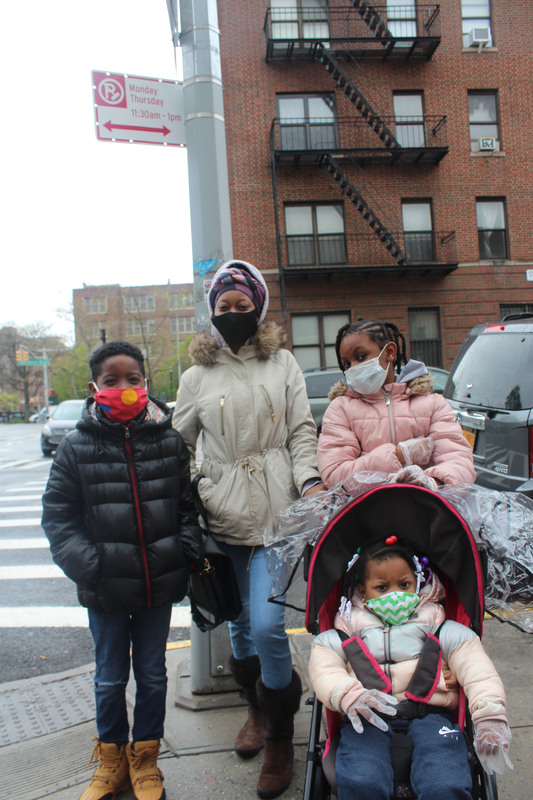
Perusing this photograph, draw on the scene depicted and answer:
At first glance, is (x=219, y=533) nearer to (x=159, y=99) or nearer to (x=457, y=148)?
(x=159, y=99)

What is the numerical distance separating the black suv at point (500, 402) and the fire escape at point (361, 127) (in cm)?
1404

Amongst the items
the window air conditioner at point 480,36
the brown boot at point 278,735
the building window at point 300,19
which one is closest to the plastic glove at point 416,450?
the brown boot at point 278,735

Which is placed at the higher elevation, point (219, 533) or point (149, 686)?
point (219, 533)

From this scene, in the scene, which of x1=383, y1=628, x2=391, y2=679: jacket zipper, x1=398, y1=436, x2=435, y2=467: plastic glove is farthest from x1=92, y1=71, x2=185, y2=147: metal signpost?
x1=383, y1=628, x2=391, y2=679: jacket zipper

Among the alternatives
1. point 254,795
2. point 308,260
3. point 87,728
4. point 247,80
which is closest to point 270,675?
point 254,795

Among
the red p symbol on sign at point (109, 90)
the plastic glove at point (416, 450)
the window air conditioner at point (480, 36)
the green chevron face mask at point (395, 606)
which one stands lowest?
the green chevron face mask at point (395, 606)

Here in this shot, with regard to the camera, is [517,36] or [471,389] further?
[517,36]

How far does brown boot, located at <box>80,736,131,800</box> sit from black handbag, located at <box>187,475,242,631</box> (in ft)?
2.32

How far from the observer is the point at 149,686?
2.61 metres

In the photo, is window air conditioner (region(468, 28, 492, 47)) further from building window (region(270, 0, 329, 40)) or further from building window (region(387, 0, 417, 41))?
building window (region(270, 0, 329, 40))

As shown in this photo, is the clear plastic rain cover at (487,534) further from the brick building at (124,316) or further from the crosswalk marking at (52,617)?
the brick building at (124,316)

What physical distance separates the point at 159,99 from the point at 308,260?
1600 cm

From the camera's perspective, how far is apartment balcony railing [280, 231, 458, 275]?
19500 millimetres

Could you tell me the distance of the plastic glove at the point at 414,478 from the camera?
232cm
